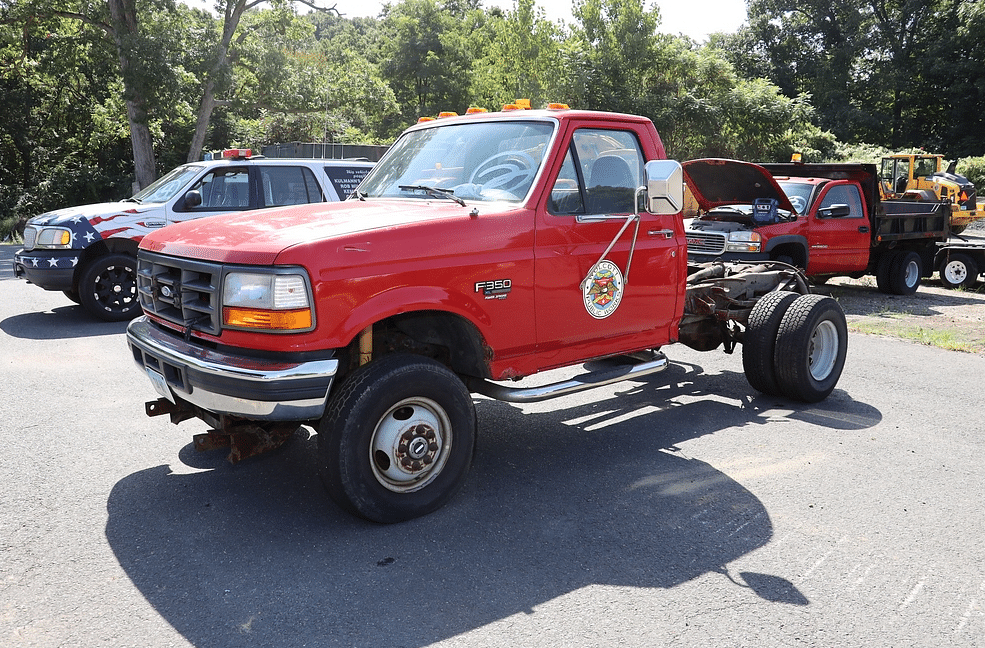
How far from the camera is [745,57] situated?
50.4 metres

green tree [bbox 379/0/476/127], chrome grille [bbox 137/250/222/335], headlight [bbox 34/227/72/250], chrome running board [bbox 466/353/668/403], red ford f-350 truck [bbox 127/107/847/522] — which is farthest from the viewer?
green tree [bbox 379/0/476/127]

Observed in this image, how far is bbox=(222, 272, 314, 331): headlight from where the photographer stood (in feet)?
12.7

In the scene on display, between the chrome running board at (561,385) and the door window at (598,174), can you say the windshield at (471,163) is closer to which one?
the door window at (598,174)

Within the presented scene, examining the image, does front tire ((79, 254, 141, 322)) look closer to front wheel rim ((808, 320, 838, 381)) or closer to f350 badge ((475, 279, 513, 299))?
f350 badge ((475, 279, 513, 299))

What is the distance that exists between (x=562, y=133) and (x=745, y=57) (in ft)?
165

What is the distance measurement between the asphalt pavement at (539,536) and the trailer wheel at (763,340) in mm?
244

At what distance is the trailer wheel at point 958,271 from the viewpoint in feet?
49.5

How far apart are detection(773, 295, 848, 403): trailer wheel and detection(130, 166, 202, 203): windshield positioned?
744 centimetres

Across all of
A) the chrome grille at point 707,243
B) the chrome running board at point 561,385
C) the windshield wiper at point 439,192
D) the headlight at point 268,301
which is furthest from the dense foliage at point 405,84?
the headlight at point 268,301

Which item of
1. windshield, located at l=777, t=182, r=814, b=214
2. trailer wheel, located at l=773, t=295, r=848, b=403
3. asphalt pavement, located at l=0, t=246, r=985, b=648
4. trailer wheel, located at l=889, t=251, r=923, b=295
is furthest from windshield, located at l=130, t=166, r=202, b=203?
trailer wheel, located at l=889, t=251, r=923, b=295

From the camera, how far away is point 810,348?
6.62 metres

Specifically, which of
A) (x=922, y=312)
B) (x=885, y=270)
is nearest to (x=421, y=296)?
(x=922, y=312)

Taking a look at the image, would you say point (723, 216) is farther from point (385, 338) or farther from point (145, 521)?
point (145, 521)

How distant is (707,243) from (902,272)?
4.53m
